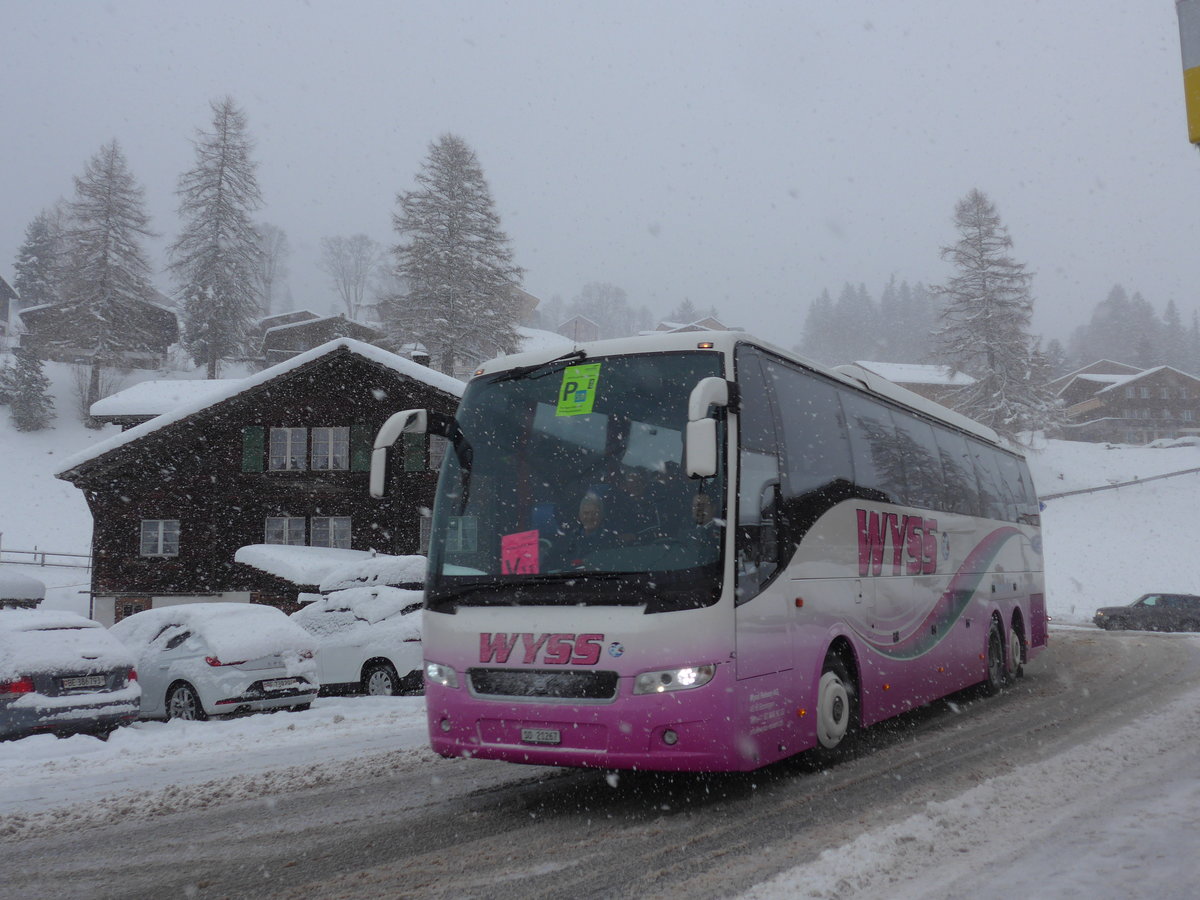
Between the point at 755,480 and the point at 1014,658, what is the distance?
888 centimetres

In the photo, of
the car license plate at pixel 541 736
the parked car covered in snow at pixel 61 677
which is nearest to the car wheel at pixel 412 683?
the parked car covered in snow at pixel 61 677

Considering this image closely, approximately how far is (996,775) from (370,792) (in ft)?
15.3

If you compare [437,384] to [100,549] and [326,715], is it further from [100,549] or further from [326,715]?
[326,715]

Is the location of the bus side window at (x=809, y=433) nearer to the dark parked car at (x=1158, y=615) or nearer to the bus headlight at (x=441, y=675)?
the bus headlight at (x=441, y=675)

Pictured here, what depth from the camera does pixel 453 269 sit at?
48.2 meters

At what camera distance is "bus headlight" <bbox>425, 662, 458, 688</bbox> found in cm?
691

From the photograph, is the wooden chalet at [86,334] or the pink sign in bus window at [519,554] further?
the wooden chalet at [86,334]

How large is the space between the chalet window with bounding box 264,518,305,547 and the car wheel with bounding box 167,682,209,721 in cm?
2178

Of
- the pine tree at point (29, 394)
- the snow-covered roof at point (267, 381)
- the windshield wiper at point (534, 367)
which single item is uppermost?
the pine tree at point (29, 394)

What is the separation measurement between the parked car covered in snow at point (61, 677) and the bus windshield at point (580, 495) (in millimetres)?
5565

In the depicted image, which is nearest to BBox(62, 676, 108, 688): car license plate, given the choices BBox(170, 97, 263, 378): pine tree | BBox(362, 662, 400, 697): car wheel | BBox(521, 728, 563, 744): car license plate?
BBox(362, 662, 400, 697): car wheel

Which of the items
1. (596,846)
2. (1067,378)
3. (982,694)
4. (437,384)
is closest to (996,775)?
(596,846)

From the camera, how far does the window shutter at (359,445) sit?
33.8 m

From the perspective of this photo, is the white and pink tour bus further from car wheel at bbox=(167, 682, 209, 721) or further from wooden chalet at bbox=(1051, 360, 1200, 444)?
wooden chalet at bbox=(1051, 360, 1200, 444)
